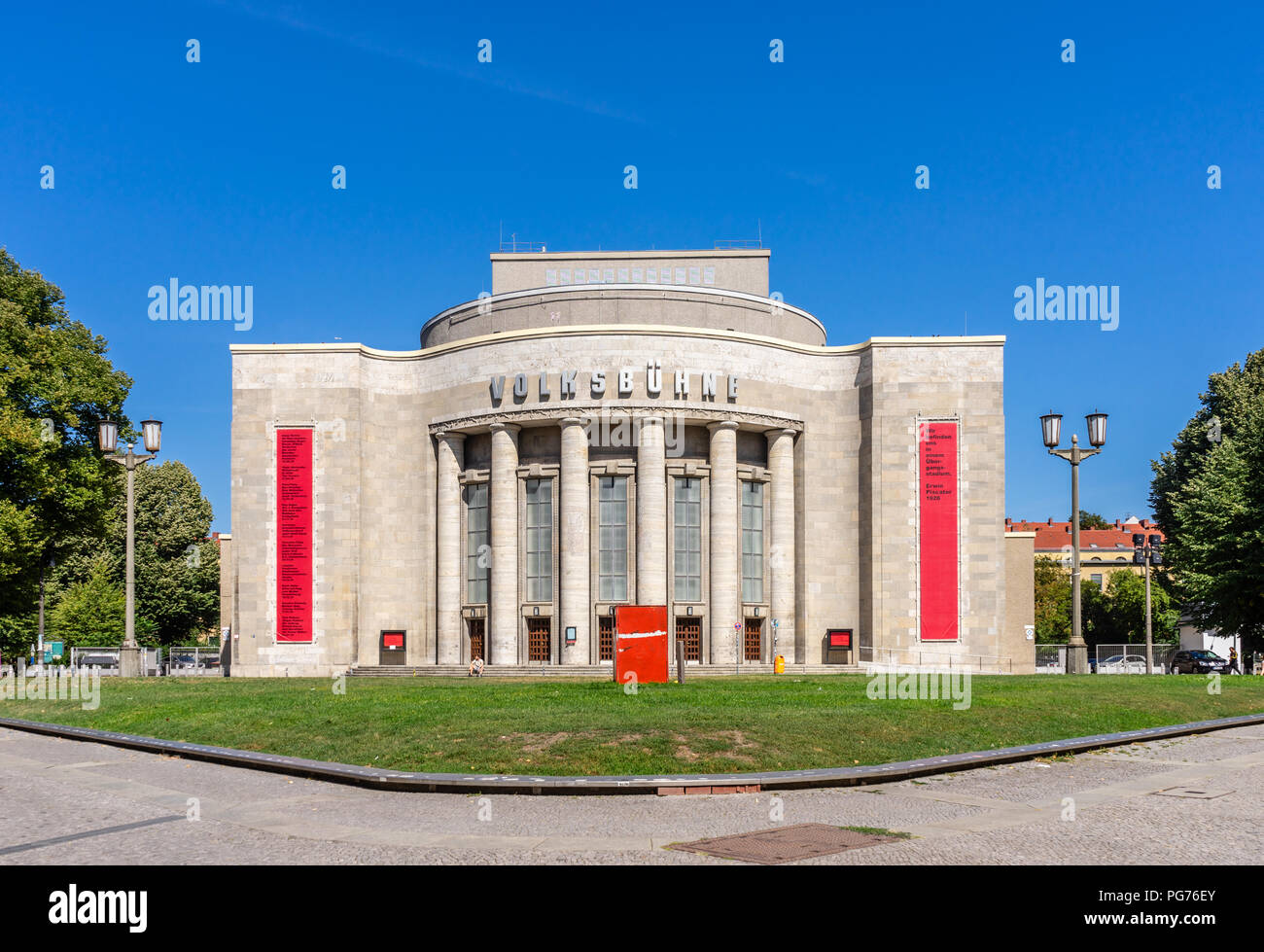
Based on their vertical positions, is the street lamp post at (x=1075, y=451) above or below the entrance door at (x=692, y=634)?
above

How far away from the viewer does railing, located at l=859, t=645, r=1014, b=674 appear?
5928 centimetres

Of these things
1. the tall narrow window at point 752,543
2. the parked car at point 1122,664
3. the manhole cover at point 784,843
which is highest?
the tall narrow window at point 752,543

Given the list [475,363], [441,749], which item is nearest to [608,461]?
[475,363]

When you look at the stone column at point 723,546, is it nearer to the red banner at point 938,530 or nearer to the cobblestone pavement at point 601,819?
the red banner at point 938,530

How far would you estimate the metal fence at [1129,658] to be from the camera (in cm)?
7212

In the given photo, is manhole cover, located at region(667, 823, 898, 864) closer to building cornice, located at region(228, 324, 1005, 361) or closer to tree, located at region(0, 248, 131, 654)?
tree, located at region(0, 248, 131, 654)

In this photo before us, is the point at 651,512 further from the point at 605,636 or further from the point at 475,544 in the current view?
the point at 475,544

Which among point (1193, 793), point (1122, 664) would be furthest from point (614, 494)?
point (1193, 793)

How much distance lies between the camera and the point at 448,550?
62156mm

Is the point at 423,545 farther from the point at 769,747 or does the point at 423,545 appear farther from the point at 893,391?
the point at 769,747

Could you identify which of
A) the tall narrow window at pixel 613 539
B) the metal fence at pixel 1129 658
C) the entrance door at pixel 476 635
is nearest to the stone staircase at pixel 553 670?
the entrance door at pixel 476 635

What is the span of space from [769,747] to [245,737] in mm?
11365

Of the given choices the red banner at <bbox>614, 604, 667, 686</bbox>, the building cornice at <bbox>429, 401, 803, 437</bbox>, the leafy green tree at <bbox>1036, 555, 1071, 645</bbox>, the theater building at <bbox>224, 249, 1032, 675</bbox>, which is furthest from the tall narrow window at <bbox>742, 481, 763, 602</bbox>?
the leafy green tree at <bbox>1036, 555, 1071, 645</bbox>

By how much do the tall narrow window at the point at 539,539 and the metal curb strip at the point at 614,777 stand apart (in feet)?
128
